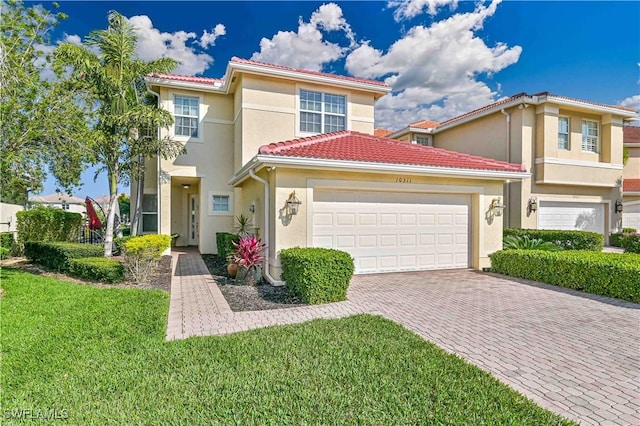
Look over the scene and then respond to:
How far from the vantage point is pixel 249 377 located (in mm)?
3826

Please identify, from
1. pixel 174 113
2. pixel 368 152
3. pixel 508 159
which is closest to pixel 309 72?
pixel 368 152

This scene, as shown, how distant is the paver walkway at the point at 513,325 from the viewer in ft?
12.3

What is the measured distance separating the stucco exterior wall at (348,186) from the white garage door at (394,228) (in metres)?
0.28

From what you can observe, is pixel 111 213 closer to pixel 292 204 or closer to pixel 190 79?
pixel 190 79

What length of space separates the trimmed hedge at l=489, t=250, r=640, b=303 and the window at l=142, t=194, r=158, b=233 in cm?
1519

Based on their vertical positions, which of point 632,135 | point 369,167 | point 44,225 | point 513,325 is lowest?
point 513,325

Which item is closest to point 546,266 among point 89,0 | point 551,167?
point 551,167

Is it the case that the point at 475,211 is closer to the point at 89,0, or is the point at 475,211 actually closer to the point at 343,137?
the point at 343,137

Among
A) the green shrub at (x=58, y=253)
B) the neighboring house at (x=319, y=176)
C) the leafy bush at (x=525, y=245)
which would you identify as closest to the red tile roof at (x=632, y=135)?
the leafy bush at (x=525, y=245)

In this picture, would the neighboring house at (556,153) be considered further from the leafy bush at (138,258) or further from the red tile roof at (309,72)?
the leafy bush at (138,258)

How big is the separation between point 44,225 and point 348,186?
45.5 ft

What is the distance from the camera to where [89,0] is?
438 inches

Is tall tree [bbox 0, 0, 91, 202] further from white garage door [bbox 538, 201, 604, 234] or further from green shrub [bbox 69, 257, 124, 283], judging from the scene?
white garage door [bbox 538, 201, 604, 234]

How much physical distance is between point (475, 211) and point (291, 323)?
8396 millimetres
